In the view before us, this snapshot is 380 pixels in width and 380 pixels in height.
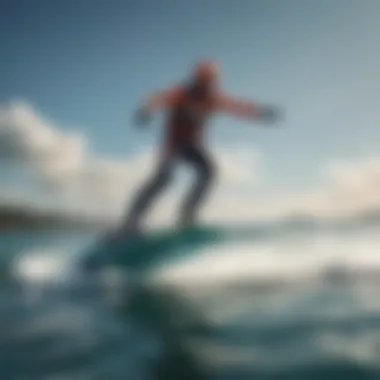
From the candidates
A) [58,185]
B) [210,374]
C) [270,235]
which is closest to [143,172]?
[58,185]

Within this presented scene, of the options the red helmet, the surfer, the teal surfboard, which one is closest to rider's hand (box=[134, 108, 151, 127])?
the surfer

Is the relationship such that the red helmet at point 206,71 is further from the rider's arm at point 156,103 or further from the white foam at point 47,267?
the white foam at point 47,267

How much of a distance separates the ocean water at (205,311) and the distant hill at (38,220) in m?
0.02

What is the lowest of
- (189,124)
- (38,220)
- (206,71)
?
(38,220)

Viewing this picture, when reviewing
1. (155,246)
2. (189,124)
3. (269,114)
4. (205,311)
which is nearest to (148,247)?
(155,246)

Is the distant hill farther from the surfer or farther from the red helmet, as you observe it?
the red helmet

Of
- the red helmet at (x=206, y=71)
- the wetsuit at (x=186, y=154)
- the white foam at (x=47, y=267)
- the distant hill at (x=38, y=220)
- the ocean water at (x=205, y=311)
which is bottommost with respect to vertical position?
the ocean water at (x=205, y=311)

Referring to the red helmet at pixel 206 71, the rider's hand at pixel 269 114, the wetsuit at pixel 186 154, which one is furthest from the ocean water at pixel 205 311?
the red helmet at pixel 206 71

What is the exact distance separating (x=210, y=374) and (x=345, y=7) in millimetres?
876

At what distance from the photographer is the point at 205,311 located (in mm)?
1418

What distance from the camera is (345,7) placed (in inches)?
60.5

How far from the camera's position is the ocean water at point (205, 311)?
4.45 feet

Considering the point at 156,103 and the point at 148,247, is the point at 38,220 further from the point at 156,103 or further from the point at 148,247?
the point at 156,103

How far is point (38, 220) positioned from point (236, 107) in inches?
20.2
